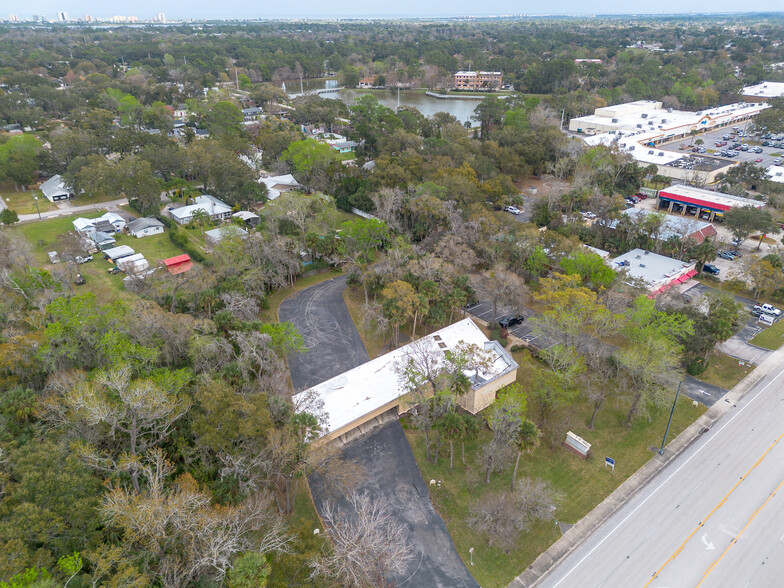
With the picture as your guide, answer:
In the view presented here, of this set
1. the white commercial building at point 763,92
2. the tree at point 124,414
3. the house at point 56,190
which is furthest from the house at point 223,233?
the white commercial building at point 763,92

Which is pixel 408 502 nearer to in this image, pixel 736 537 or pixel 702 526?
pixel 702 526

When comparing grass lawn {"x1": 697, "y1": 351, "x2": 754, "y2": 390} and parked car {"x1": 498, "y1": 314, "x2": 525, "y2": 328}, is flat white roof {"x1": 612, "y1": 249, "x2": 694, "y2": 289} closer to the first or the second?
grass lawn {"x1": 697, "y1": 351, "x2": 754, "y2": 390}

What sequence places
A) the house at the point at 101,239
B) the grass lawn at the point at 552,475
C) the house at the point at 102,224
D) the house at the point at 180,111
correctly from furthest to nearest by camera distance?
the house at the point at 180,111, the house at the point at 102,224, the house at the point at 101,239, the grass lawn at the point at 552,475

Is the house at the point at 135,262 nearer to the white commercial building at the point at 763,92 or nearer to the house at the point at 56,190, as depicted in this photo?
the house at the point at 56,190

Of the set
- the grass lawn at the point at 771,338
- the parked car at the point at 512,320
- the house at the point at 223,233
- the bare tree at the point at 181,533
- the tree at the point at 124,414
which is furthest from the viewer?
the house at the point at 223,233

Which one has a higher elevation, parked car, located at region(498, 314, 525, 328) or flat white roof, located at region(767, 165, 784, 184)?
flat white roof, located at region(767, 165, 784, 184)

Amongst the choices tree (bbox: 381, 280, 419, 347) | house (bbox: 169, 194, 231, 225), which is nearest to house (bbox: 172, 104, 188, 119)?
house (bbox: 169, 194, 231, 225)

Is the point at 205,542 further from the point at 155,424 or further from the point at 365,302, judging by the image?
the point at 365,302
